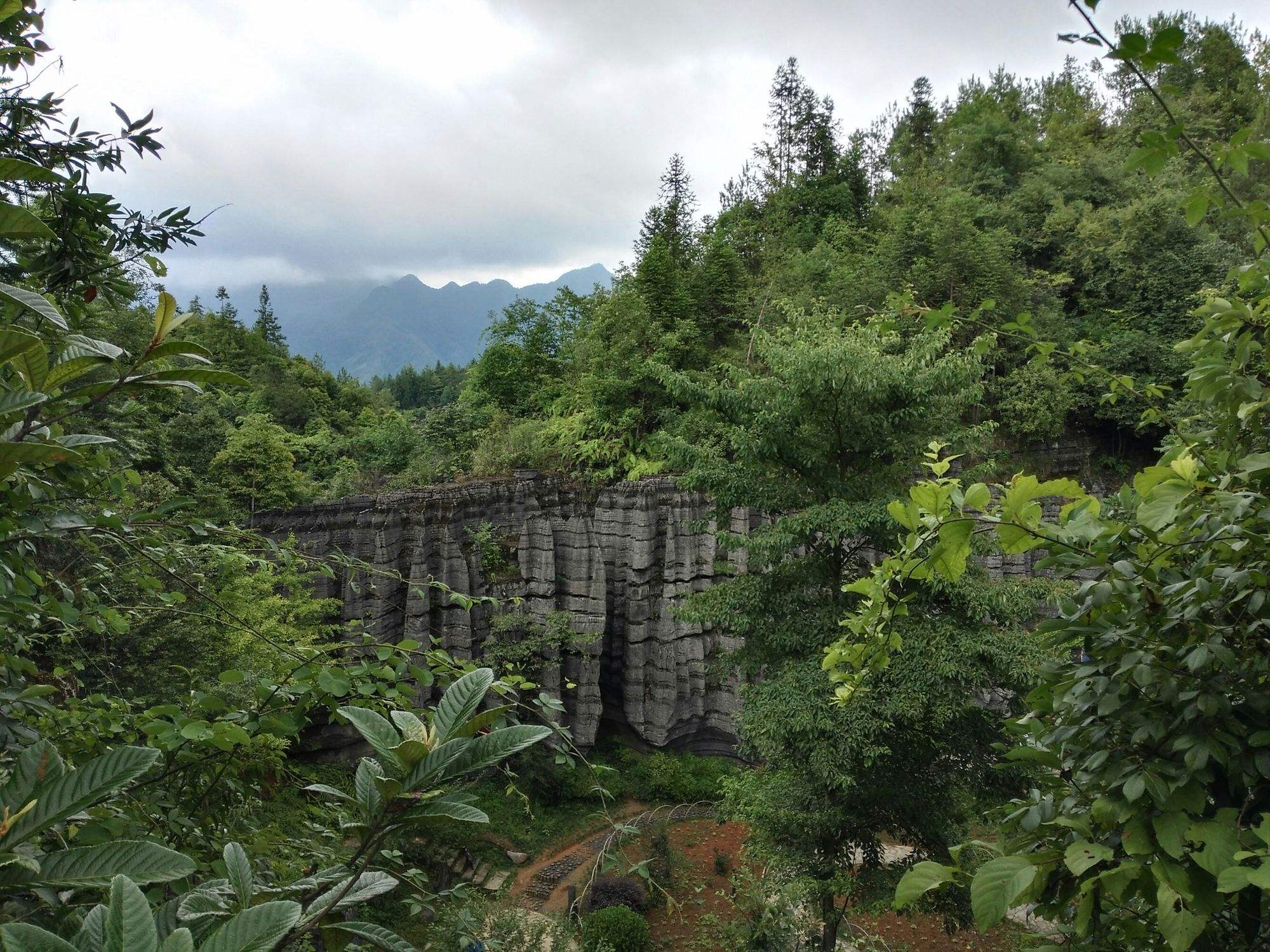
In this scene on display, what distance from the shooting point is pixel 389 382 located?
32562mm

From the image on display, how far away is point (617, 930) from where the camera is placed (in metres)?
6.49

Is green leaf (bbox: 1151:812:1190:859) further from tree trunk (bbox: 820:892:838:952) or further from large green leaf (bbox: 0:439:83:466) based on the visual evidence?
tree trunk (bbox: 820:892:838:952)

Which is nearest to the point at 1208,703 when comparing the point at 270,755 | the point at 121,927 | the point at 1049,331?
the point at 121,927

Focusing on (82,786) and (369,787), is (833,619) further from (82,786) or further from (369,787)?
(82,786)

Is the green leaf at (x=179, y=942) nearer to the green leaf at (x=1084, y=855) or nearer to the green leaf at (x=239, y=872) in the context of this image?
the green leaf at (x=239, y=872)

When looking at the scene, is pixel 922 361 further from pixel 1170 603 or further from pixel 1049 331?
pixel 1049 331

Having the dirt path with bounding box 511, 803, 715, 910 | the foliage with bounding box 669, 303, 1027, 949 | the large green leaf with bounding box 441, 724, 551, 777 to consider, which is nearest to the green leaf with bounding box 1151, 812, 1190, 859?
the large green leaf with bounding box 441, 724, 551, 777

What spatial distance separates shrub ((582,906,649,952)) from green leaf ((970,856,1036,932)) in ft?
20.6

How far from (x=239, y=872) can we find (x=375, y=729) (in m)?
0.20

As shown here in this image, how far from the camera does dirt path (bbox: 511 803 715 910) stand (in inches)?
297

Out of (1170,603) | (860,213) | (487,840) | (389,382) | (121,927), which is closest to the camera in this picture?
(121,927)

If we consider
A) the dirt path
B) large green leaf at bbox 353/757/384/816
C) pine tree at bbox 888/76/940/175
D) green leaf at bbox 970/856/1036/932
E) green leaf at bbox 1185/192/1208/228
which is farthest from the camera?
pine tree at bbox 888/76/940/175

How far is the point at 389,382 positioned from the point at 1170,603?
3379 centimetres

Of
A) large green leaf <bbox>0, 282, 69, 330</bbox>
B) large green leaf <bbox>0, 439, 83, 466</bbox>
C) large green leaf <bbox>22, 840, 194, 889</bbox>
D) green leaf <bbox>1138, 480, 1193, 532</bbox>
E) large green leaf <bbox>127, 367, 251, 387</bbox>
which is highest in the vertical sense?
large green leaf <bbox>0, 282, 69, 330</bbox>
